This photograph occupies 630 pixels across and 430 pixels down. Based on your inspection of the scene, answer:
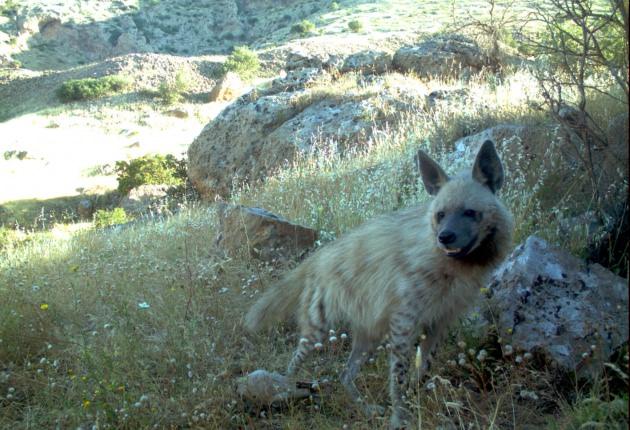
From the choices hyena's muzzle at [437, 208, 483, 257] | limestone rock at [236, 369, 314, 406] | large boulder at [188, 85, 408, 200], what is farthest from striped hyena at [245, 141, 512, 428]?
large boulder at [188, 85, 408, 200]

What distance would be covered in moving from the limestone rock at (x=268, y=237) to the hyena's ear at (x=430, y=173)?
2024mm

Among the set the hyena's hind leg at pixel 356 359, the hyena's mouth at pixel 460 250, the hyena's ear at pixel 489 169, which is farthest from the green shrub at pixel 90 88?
the hyena's mouth at pixel 460 250

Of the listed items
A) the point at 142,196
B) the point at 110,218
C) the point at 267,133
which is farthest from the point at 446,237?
the point at 142,196

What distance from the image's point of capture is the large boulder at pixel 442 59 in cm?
1369

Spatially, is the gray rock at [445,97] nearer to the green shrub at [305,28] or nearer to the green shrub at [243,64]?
the green shrub at [243,64]

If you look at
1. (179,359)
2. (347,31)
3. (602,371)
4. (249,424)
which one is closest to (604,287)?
(602,371)

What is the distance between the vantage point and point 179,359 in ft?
13.4

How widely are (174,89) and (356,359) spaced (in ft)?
114

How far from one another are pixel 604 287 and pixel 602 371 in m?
0.62

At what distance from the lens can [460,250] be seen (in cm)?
334

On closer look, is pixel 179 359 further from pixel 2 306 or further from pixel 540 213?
pixel 540 213

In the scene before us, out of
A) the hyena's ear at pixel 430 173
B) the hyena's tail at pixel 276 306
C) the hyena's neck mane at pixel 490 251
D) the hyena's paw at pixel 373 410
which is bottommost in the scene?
the hyena's paw at pixel 373 410

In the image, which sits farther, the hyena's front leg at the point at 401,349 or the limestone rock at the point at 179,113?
the limestone rock at the point at 179,113

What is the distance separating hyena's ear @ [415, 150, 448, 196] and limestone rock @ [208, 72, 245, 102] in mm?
32584
